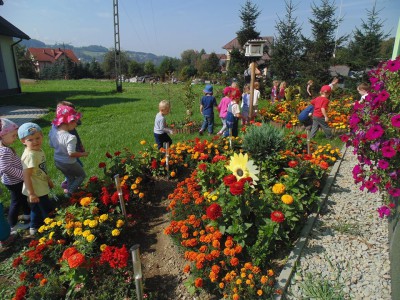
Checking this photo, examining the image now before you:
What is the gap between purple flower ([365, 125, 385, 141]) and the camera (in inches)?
103

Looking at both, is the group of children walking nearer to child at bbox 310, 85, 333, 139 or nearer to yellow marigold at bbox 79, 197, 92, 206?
yellow marigold at bbox 79, 197, 92, 206

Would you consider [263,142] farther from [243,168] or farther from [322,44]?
[322,44]

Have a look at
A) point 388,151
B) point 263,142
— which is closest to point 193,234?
point 263,142

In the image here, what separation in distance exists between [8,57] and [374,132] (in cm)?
1836

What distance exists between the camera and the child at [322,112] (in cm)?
648

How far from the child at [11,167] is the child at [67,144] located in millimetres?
499

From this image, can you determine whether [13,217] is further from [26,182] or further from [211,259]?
[211,259]

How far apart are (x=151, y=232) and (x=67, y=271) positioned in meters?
1.16

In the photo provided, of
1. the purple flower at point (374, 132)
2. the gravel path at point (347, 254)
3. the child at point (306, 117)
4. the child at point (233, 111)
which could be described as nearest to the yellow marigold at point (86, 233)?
the gravel path at point (347, 254)

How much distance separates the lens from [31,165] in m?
3.06

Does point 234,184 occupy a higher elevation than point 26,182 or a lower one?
higher

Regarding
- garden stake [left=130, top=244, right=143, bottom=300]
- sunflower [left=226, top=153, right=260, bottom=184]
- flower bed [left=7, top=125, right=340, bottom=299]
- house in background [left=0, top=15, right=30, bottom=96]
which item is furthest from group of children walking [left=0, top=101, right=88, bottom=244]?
house in background [left=0, top=15, right=30, bottom=96]

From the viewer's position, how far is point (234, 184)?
2.24 meters

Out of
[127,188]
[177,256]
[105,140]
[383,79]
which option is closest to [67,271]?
[177,256]
